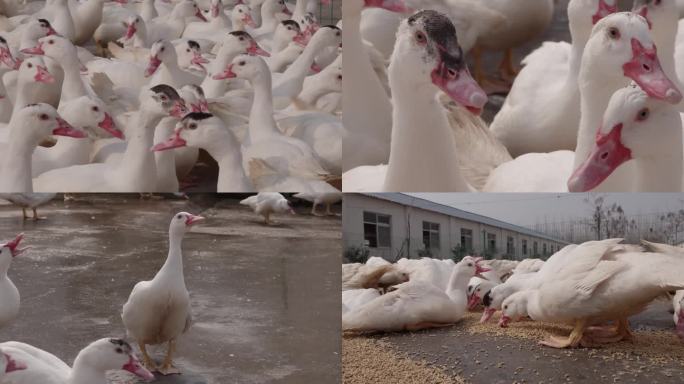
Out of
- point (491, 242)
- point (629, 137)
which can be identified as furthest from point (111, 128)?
point (629, 137)

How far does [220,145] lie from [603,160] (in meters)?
0.87

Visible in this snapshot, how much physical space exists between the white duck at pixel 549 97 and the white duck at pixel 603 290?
0.29 m

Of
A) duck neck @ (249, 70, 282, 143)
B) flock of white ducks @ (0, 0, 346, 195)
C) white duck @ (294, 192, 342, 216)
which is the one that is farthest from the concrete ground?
duck neck @ (249, 70, 282, 143)

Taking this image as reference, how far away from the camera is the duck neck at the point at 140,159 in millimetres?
2094

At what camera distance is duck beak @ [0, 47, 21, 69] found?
2152 millimetres

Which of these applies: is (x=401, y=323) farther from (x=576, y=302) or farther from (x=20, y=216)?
(x=20, y=216)

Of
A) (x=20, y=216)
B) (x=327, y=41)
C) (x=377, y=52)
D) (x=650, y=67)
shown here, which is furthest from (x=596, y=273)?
(x=20, y=216)

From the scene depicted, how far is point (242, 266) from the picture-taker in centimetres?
217

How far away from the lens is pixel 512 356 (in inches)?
80.4

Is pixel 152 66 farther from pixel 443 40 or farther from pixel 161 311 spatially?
pixel 443 40

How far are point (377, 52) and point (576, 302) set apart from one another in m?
0.73

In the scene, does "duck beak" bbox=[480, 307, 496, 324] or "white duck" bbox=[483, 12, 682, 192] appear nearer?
"white duck" bbox=[483, 12, 682, 192]

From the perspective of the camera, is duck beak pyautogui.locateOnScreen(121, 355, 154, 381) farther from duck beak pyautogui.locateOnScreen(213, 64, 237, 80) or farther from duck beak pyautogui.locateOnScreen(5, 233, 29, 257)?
duck beak pyautogui.locateOnScreen(213, 64, 237, 80)

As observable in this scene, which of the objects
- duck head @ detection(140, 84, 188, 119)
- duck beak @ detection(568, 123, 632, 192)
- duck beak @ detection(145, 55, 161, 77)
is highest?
duck beak @ detection(145, 55, 161, 77)
